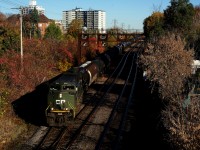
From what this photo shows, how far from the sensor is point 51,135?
2120 centimetres

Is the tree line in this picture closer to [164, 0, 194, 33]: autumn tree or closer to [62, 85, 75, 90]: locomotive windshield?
[164, 0, 194, 33]: autumn tree

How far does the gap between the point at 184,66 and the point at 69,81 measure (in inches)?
416

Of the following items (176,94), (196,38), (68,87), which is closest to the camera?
(176,94)

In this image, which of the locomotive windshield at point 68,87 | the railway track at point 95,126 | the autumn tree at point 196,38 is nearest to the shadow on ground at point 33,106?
the railway track at point 95,126

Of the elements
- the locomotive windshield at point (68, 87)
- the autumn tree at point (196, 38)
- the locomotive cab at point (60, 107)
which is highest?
the autumn tree at point (196, 38)

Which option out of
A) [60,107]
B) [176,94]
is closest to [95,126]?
[60,107]

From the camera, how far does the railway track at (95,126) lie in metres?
19.7

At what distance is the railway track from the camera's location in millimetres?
19653

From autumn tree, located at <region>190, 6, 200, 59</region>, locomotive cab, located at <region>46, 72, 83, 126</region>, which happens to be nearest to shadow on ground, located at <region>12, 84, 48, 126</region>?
locomotive cab, located at <region>46, 72, 83, 126</region>

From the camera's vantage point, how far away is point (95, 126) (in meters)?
23.1

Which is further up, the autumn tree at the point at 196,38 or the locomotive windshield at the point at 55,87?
the autumn tree at the point at 196,38

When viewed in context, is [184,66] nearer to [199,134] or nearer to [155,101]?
[155,101]

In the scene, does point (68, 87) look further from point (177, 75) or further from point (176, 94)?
point (177, 75)

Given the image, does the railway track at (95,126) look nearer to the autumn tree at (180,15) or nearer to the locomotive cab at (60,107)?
the locomotive cab at (60,107)
